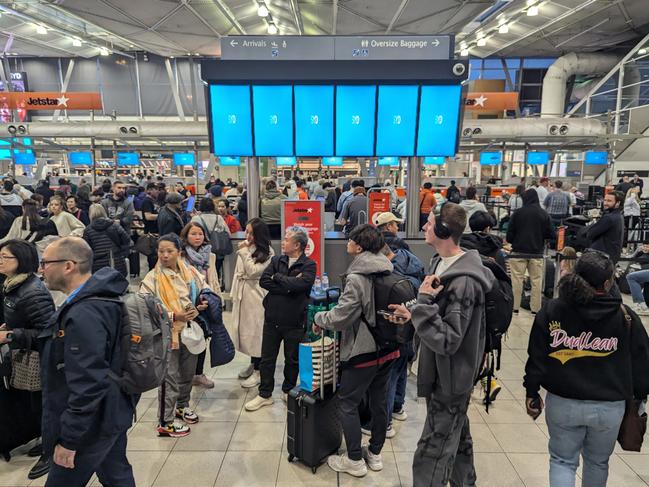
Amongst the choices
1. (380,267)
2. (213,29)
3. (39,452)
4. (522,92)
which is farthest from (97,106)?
(522,92)

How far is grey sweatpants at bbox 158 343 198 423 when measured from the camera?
3475 mm

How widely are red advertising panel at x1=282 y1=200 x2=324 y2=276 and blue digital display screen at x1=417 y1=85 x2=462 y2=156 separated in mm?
1689

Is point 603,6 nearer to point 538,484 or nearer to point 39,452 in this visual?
point 538,484

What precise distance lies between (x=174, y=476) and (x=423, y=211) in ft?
25.1

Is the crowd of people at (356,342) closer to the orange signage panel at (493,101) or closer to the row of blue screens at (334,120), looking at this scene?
the row of blue screens at (334,120)

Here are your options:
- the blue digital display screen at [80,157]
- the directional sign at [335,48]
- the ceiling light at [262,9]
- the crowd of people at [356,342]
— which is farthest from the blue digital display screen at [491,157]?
the blue digital display screen at [80,157]

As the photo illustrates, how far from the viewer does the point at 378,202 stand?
8117 millimetres

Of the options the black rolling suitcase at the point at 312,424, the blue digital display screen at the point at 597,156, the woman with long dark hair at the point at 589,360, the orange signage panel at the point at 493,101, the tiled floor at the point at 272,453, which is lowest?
the tiled floor at the point at 272,453

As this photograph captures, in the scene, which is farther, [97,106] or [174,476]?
[97,106]

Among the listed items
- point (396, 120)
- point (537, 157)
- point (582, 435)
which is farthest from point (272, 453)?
point (537, 157)

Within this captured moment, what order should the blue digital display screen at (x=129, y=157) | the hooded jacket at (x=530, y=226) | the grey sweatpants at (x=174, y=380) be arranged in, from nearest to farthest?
1. the grey sweatpants at (x=174, y=380)
2. the hooded jacket at (x=530, y=226)
3. the blue digital display screen at (x=129, y=157)

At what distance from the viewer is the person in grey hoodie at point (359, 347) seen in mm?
2773

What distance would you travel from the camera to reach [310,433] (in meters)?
3.12

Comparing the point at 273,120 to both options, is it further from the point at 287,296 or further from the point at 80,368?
the point at 80,368
